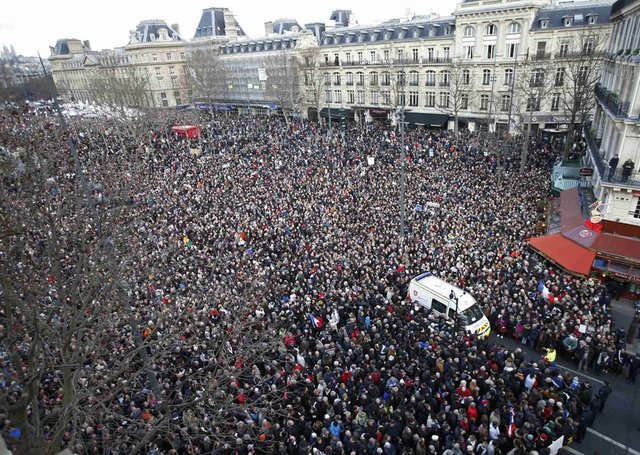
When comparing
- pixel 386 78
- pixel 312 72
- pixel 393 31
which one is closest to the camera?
pixel 393 31

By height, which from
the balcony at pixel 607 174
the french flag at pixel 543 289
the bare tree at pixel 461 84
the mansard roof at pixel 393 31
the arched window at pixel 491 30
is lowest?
the french flag at pixel 543 289

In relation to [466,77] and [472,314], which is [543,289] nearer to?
[472,314]

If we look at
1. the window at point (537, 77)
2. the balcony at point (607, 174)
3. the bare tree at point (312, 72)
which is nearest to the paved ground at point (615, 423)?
the balcony at point (607, 174)

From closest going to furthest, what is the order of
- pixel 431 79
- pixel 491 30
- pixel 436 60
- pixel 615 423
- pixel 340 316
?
pixel 615 423 → pixel 340 316 → pixel 491 30 → pixel 436 60 → pixel 431 79

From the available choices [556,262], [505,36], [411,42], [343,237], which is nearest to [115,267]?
[343,237]

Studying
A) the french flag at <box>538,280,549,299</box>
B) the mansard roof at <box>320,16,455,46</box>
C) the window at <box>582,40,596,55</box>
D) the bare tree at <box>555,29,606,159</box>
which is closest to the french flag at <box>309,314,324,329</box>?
the french flag at <box>538,280,549,299</box>

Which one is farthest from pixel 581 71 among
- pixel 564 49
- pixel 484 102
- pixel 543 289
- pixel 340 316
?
pixel 340 316

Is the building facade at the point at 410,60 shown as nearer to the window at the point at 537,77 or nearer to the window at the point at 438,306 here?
the window at the point at 537,77

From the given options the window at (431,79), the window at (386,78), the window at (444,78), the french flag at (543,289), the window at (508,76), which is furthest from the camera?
the window at (386,78)
